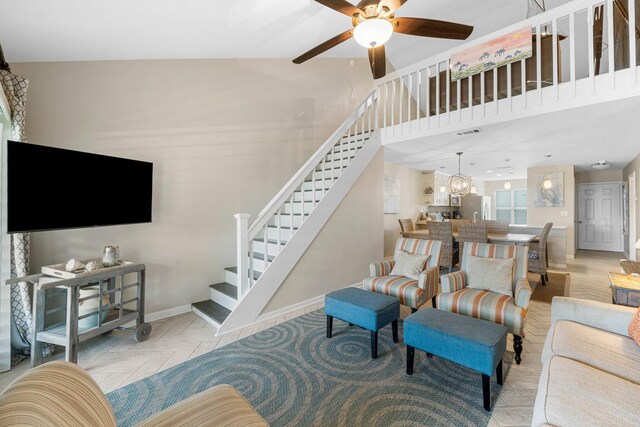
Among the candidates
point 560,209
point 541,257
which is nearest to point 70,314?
point 541,257

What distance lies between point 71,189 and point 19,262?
0.72 m

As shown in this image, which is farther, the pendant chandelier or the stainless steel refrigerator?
the stainless steel refrigerator

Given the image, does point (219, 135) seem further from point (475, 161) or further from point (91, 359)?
point (475, 161)

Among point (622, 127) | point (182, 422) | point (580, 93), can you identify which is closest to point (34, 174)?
point (182, 422)

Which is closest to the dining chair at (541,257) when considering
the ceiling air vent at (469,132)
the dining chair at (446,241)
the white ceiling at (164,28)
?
the dining chair at (446,241)

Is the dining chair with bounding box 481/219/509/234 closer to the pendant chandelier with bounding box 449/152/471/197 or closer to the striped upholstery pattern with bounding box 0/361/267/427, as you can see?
the pendant chandelier with bounding box 449/152/471/197

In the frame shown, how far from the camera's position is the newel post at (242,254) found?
2994mm

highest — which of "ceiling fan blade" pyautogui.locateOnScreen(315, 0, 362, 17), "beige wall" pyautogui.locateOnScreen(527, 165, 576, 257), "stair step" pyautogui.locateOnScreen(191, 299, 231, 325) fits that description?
"ceiling fan blade" pyautogui.locateOnScreen(315, 0, 362, 17)

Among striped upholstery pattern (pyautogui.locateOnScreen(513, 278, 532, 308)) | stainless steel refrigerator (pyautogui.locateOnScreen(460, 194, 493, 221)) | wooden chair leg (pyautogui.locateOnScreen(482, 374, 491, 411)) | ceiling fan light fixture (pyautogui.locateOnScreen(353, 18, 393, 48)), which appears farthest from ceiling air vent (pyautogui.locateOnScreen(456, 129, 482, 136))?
A: stainless steel refrigerator (pyautogui.locateOnScreen(460, 194, 493, 221))

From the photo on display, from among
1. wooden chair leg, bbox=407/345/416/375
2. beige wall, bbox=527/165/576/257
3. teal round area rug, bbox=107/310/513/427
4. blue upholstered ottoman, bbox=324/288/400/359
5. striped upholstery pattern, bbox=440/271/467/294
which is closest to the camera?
teal round area rug, bbox=107/310/513/427

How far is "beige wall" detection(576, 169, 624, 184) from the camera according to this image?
742 cm

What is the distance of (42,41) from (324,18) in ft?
9.60

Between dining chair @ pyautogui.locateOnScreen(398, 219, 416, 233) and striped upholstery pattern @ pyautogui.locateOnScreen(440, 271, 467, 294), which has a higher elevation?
dining chair @ pyautogui.locateOnScreen(398, 219, 416, 233)

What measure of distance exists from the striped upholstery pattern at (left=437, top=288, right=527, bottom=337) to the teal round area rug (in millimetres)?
358
